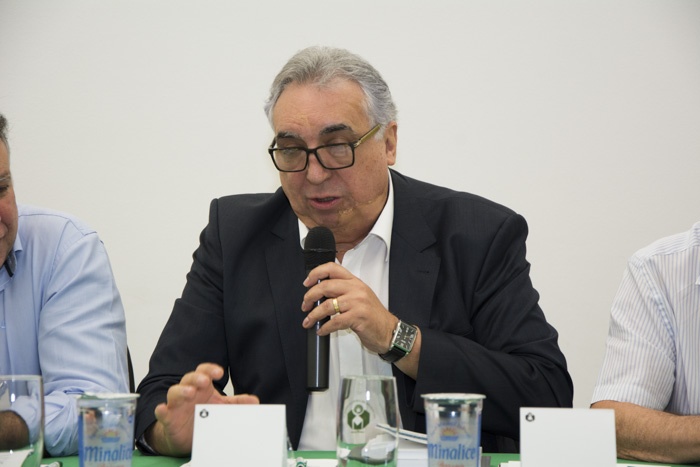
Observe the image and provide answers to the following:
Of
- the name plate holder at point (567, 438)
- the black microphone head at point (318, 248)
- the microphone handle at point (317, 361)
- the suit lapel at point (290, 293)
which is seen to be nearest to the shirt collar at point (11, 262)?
the suit lapel at point (290, 293)

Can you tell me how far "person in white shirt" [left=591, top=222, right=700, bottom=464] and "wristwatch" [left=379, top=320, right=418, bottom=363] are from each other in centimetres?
54

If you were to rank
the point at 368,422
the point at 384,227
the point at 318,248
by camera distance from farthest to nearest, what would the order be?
the point at 384,227, the point at 318,248, the point at 368,422

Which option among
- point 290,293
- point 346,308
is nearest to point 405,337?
point 346,308

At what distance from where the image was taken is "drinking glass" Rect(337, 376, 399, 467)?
1.45 meters

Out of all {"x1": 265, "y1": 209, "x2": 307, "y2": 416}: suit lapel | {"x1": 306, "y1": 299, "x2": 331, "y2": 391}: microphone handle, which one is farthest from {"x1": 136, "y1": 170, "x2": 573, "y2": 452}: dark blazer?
{"x1": 306, "y1": 299, "x2": 331, "y2": 391}: microphone handle

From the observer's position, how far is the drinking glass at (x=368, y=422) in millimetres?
1445

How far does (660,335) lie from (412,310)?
0.69m

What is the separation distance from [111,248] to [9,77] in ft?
2.89

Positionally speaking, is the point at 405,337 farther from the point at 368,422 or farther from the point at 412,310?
the point at 368,422

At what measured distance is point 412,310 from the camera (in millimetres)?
2434

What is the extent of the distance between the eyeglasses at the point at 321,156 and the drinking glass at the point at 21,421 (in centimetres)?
111

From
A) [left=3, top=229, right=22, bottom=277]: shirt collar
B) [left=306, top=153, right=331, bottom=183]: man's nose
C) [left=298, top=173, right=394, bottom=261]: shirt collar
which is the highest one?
[left=306, top=153, right=331, bottom=183]: man's nose

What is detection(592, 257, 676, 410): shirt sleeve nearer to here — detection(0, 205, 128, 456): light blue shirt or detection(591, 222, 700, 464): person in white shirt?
detection(591, 222, 700, 464): person in white shirt

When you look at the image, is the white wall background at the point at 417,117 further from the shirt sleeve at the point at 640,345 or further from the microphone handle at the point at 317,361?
the microphone handle at the point at 317,361
